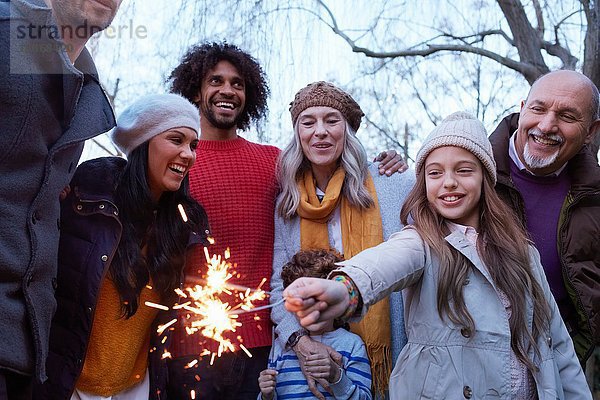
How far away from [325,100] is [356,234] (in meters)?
0.81

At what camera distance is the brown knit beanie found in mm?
3832

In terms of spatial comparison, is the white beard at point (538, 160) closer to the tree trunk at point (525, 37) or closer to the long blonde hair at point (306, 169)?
the long blonde hair at point (306, 169)

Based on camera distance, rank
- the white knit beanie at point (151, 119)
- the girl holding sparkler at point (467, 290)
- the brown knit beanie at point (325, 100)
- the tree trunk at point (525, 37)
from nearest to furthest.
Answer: the girl holding sparkler at point (467, 290)
the white knit beanie at point (151, 119)
the brown knit beanie at point (325, 100)
the tree trunk at point (525, 37)

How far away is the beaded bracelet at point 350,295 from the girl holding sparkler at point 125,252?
1.24 meters

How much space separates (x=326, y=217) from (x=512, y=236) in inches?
44.9

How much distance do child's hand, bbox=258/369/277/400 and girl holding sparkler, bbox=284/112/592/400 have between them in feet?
2.47

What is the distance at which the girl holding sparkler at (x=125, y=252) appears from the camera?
9.50ft

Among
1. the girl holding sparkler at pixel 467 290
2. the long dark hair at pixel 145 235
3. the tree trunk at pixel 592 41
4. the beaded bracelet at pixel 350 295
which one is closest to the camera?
the beaded bracelet at pixel 350 295

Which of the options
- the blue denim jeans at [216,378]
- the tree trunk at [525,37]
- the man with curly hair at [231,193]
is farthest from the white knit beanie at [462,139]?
the tree trunk at [525,37]

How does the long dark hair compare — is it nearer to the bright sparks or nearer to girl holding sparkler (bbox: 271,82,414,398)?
the bright sparks

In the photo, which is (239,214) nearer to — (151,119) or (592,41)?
(151,119)

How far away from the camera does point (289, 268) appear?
3.44 m

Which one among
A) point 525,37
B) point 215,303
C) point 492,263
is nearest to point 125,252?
point 215,303

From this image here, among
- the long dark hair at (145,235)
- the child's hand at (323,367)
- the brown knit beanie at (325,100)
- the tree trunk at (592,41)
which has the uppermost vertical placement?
the tree trunk at (592,41)
